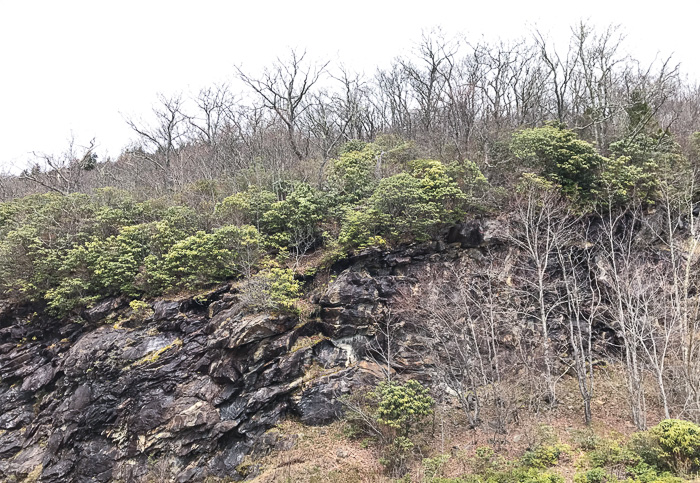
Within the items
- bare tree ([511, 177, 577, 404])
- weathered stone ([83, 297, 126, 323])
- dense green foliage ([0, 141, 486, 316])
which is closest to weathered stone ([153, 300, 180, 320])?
dense green foliage ([0, 141, 486, 316])

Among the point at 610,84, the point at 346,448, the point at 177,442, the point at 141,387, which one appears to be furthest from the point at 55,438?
the point at 610,84

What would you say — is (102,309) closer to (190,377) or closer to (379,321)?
(190,377)

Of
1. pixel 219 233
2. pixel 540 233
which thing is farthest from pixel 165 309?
pixel 540 233

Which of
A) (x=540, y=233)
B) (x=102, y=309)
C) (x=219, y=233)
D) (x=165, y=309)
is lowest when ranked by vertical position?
(x=165, y=309)

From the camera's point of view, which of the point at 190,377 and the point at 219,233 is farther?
the point at 219,233

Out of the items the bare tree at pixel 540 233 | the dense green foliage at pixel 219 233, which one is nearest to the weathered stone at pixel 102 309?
the dense green foliage at pixel 219 233

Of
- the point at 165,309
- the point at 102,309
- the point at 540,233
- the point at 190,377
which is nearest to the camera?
the point at 190,377

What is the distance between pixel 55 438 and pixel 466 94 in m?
25.9

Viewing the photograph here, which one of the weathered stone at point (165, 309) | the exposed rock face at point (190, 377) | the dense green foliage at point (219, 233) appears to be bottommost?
the exposed rock face at point (190, 377)

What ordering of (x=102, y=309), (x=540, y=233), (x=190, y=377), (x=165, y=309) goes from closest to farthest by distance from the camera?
(x=190, y=377) < (x=540, y=233) < (x=165, y=309) < (x=102, y=309)

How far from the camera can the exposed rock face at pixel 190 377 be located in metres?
13.0

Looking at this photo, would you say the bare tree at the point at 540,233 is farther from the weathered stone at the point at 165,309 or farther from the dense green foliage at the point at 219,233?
the weathered stone at the point at 165,309

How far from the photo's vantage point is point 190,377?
14.2 meters

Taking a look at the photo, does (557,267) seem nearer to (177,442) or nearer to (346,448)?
(346,448)
